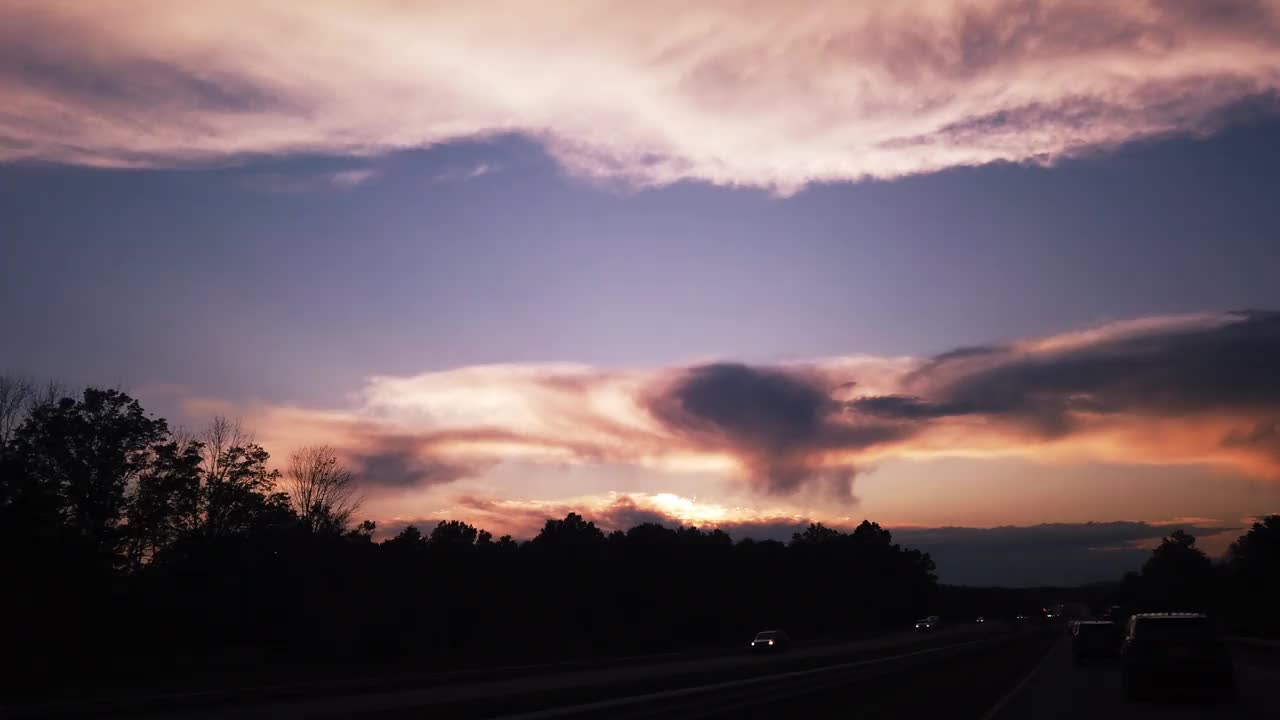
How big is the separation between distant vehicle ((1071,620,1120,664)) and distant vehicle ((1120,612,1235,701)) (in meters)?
23.0

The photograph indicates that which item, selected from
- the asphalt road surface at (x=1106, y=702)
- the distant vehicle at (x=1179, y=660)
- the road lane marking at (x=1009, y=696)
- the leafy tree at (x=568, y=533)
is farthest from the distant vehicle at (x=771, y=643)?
the leafy tree at (x=568, y=533)

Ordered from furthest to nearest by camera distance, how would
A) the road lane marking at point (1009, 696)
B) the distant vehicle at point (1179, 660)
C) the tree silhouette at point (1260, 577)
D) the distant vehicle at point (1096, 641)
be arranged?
the tree silhouette at point (1260, 577)
the distant vehicle at point (1096, 641)
the distant vehicle at point (1179, 660)
the road lane marking at point (1009, 696)

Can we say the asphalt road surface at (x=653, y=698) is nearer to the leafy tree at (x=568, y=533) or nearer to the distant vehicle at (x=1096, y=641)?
the distant vehicle at (x=1096, y=641)

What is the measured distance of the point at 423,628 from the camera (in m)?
86.1

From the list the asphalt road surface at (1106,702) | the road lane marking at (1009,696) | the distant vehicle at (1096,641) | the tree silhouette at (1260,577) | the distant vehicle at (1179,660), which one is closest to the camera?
the asphalt road surface at (1106,702)

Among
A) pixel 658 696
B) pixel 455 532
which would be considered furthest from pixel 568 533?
pixel 658 696

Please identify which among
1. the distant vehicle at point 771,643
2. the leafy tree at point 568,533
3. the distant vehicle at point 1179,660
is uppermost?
the leafy tree at point 568,533

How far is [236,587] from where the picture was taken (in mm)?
71375

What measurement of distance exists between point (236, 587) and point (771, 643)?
35126mm

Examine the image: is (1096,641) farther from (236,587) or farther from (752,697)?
(236,587)

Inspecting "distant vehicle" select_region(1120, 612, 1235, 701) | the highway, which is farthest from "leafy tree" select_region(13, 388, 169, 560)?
"distant vehicle" select_region(1120, 612, 1235, 701)

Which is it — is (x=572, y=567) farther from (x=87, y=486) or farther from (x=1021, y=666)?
(x=1021, y=666)

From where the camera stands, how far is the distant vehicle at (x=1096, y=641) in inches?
1898

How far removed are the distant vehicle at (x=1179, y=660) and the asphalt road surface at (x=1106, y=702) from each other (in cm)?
38
